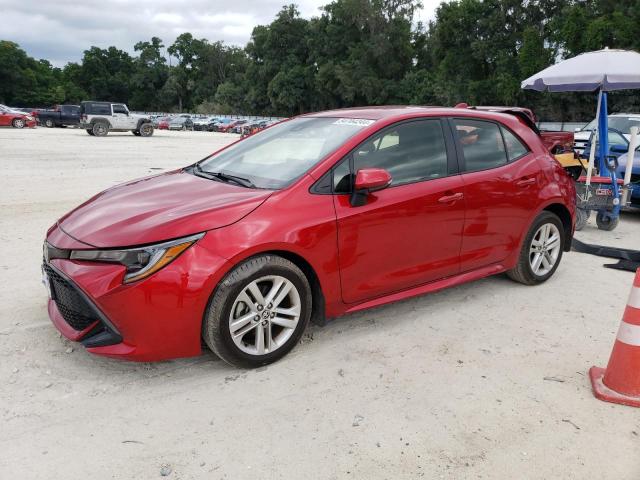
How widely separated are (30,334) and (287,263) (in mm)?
1942

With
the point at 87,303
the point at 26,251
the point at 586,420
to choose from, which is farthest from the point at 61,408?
the point at 26,251

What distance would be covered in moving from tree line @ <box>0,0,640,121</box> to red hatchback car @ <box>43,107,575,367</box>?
35.5 metres

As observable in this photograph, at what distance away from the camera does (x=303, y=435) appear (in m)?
2.69

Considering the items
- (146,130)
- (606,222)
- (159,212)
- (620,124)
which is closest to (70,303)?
(159,212)

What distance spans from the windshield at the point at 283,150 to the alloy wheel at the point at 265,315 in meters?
0.67

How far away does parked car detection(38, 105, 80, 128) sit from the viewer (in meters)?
35.7

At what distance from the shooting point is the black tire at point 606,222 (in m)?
7.45

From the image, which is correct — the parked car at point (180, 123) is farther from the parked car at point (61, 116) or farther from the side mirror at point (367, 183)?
the side mirror at point (367, 183)

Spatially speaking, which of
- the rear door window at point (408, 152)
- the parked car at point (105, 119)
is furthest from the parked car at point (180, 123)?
the rear door window at point (408, 152)

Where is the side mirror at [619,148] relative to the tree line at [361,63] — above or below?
below

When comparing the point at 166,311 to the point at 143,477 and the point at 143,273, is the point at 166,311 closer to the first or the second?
the point at 143,273

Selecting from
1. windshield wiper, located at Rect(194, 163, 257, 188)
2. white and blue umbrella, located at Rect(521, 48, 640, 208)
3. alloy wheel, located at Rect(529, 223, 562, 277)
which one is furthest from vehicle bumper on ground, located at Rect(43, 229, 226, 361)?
white and blue umbrella, located at Rect(521, 48, 640, 208)

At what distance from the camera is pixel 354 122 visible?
3.91 metres

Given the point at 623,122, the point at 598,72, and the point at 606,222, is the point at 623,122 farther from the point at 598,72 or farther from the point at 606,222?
the point at 606,222
